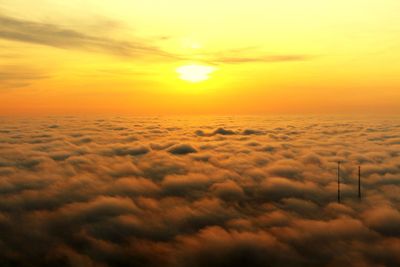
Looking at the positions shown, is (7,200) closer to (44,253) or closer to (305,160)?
(44,253)

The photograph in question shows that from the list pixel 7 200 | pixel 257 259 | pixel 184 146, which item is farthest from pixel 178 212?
pixel 184 146

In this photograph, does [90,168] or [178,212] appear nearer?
[178,212]

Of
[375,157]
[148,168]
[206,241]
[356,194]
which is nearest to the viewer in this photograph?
[206,241]

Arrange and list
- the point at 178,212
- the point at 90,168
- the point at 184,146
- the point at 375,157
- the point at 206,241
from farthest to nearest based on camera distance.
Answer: the point at 184,146, the point at 375,157, the point at 90,168, the point at 178,212, the point at 206,241

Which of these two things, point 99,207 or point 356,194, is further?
point 356,194

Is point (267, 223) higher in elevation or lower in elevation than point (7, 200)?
lower

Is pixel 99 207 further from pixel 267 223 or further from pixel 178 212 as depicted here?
pixel 267 223

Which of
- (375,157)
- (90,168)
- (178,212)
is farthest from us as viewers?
(375,157)

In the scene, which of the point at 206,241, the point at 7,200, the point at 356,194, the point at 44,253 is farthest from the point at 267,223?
the point at 7,200

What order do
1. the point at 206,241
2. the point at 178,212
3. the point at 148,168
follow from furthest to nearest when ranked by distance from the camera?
the point at 148,168 < the point at 178,212 < the point at 206,241
